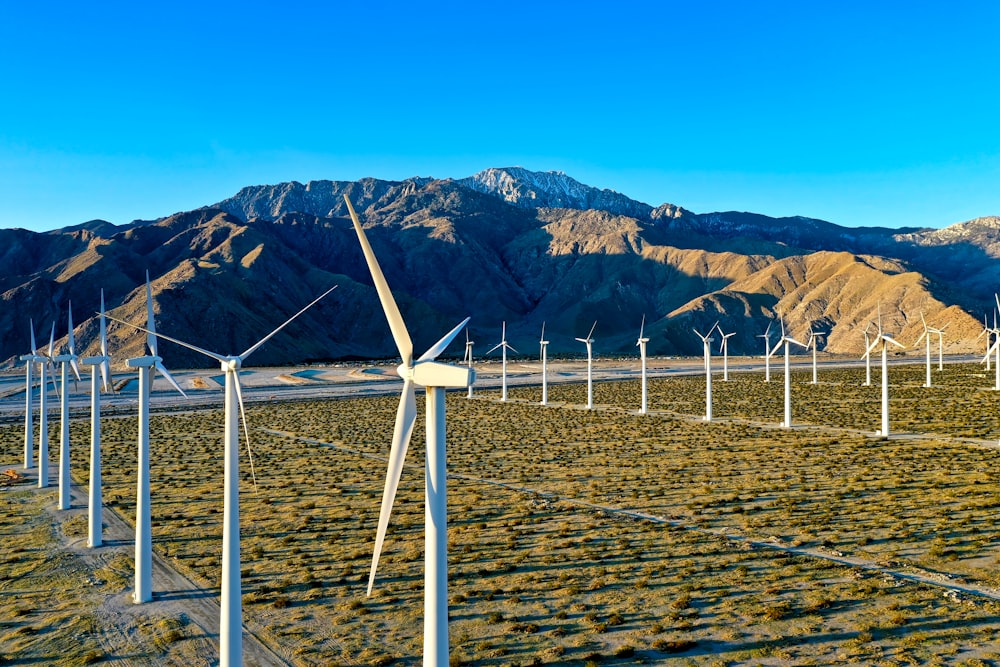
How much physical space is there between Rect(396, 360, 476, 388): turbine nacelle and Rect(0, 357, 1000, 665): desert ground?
7858mm

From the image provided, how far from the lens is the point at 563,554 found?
89.6ft

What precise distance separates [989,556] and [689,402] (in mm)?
66005

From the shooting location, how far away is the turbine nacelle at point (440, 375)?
14.2 m

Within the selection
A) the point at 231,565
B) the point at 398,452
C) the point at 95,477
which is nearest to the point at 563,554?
the point at 398,452

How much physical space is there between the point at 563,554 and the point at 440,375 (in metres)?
15.0

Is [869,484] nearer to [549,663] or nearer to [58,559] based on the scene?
[549,663]

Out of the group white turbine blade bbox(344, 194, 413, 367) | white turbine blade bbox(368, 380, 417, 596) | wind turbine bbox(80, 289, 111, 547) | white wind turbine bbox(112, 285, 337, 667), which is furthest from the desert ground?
white turbine blade bbox(344, 194, 413, 367)

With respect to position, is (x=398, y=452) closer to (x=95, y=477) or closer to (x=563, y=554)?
(x=563, y=554)

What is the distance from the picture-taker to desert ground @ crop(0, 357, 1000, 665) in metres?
19.7

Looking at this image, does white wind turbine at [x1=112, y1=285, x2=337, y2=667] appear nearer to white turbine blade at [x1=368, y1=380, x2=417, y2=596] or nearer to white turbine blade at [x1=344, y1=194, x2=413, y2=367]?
white turbine blade at [x1=344, y1=194, x2=413, y2=367]

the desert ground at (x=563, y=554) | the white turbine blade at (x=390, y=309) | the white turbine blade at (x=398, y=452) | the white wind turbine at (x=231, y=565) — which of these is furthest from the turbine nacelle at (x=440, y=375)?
the desert ground at (x=563, y=554)

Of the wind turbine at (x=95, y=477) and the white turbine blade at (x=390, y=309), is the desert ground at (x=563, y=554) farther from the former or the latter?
the white turbine blade at (x=390, y=309)

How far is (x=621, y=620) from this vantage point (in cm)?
2091

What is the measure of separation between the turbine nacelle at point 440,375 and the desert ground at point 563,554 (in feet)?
25.8
